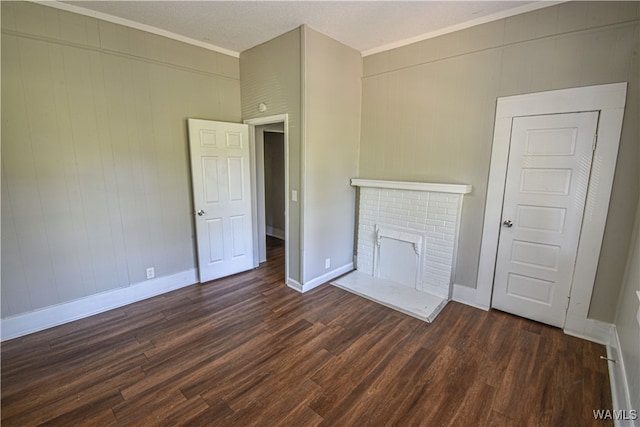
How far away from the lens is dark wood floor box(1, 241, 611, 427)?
177cm

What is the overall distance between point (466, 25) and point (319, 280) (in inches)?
123

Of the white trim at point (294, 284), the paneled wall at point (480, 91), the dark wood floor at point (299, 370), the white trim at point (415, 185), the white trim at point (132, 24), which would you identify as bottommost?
the dark wood floor at point (299, 370)

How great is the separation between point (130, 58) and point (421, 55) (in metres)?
3.00

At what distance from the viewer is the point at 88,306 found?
2.86 meters

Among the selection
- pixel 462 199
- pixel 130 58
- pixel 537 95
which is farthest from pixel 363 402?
pixel 130 58

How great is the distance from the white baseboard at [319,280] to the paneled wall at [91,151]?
1384mm

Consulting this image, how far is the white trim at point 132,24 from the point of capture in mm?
2441

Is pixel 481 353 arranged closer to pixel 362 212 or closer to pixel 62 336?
pixel 362 212

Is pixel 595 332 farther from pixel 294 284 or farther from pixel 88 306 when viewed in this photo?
pixel 88 306

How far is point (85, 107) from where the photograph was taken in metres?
2.65

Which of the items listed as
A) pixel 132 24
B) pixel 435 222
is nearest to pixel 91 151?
pixel 132 24

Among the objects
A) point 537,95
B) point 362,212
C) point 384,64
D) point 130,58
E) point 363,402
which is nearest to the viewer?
point 363,402

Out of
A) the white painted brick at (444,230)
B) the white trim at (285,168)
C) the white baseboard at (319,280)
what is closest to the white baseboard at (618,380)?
the white painted brick at (444,230)

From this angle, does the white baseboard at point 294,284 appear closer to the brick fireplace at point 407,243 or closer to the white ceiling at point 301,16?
the brick fireplace at point 407,243
